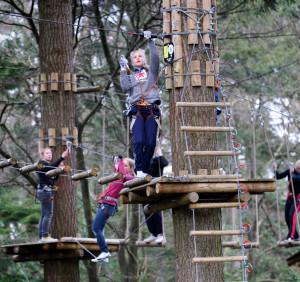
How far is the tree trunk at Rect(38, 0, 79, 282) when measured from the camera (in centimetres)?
1047

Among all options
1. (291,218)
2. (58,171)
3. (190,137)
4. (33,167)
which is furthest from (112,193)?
(291,218)

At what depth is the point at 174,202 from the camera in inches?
283

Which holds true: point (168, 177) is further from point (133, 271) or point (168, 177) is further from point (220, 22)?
point (220, 22)

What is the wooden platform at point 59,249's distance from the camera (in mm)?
9922

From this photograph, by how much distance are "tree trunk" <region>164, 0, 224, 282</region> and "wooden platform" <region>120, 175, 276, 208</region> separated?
9.0 inches

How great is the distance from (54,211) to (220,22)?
7452mm

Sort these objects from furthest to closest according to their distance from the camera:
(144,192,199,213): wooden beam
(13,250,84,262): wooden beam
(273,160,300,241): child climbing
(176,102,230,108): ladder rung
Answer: (273,160,300,241): child climbing → (13,250,84,262): wooden beam → (176,102,230,108): ladder rung → (144,192,199,213): wooden beam

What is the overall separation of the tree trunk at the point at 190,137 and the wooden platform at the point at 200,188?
9.0 inches

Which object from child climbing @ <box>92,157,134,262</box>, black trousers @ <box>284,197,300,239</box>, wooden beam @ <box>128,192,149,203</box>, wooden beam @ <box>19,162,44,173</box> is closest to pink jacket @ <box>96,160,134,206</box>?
child climbing @ <box>92,157,134,262</box>

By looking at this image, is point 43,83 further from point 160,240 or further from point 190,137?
point 190,137

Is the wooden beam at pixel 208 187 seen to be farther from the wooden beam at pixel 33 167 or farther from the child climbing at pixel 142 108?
the wooden beam at pixel 33 167

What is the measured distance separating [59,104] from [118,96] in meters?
4.22

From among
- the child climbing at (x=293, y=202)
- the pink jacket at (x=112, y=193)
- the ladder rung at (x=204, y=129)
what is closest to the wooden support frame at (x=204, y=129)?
the ladder rung at (x=204, y=129)

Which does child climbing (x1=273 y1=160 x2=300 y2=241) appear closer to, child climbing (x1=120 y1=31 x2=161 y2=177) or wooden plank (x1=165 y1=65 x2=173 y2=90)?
child climbing (x1=120 y1=31 x2=161 y2=177)
